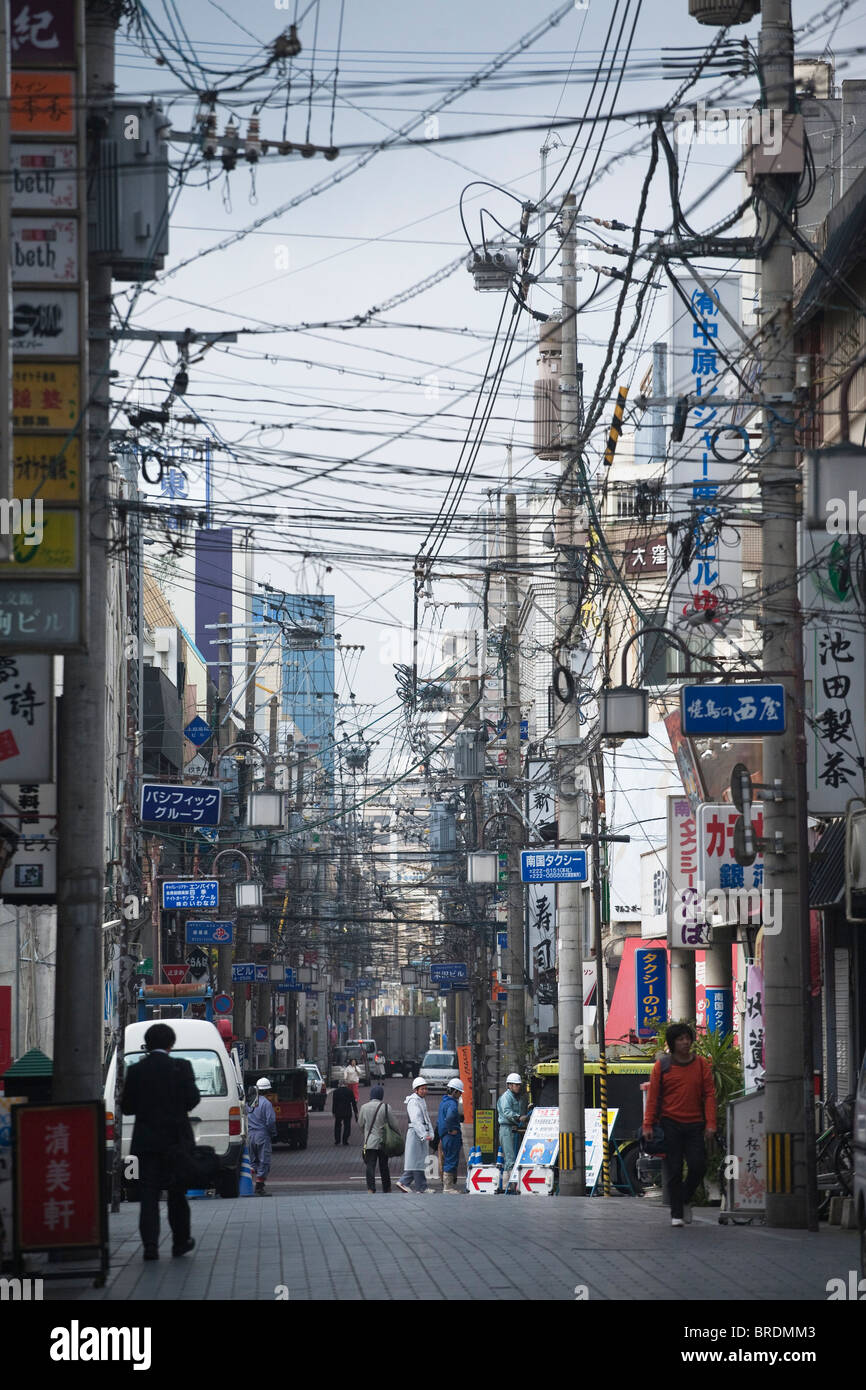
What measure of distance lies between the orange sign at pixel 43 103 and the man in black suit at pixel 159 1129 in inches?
287

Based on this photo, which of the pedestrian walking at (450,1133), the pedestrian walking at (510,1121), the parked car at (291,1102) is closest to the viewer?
the pedestrian walking at (450,1133)

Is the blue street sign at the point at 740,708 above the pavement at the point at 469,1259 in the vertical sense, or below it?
above

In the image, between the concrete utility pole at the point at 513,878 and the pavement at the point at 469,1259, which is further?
the concrete utility pole at the point at 513,878

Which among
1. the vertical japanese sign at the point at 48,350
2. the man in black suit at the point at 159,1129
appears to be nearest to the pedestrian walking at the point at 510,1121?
the man in black suit at the point at 159,1129

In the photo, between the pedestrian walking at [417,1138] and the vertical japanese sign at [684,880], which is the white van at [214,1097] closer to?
the pedestrian walking at [417,1138]

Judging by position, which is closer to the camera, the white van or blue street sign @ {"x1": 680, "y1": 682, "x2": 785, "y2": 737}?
blue street sign @ {"x1": 680, "y1": 682, "x2": 785, "y2": 737}

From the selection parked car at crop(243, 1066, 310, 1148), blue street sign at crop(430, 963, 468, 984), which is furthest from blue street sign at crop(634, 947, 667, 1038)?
blue street sign at crop(430, 963, 468, 984)

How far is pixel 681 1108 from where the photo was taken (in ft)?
58.7

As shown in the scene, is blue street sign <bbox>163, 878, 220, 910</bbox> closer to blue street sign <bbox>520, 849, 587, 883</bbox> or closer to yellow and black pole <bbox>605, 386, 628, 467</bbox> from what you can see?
blue street sign <bbox>520, 849, 587, 883</bbox>

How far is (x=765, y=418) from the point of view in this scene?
18.2m

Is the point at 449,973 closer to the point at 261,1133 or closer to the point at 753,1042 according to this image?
the point at 261,1133

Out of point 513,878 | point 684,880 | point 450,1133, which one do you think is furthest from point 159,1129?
point 513,878

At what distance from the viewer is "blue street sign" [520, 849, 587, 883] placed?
2634 centimetres

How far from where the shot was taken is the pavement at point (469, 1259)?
12.1 m
